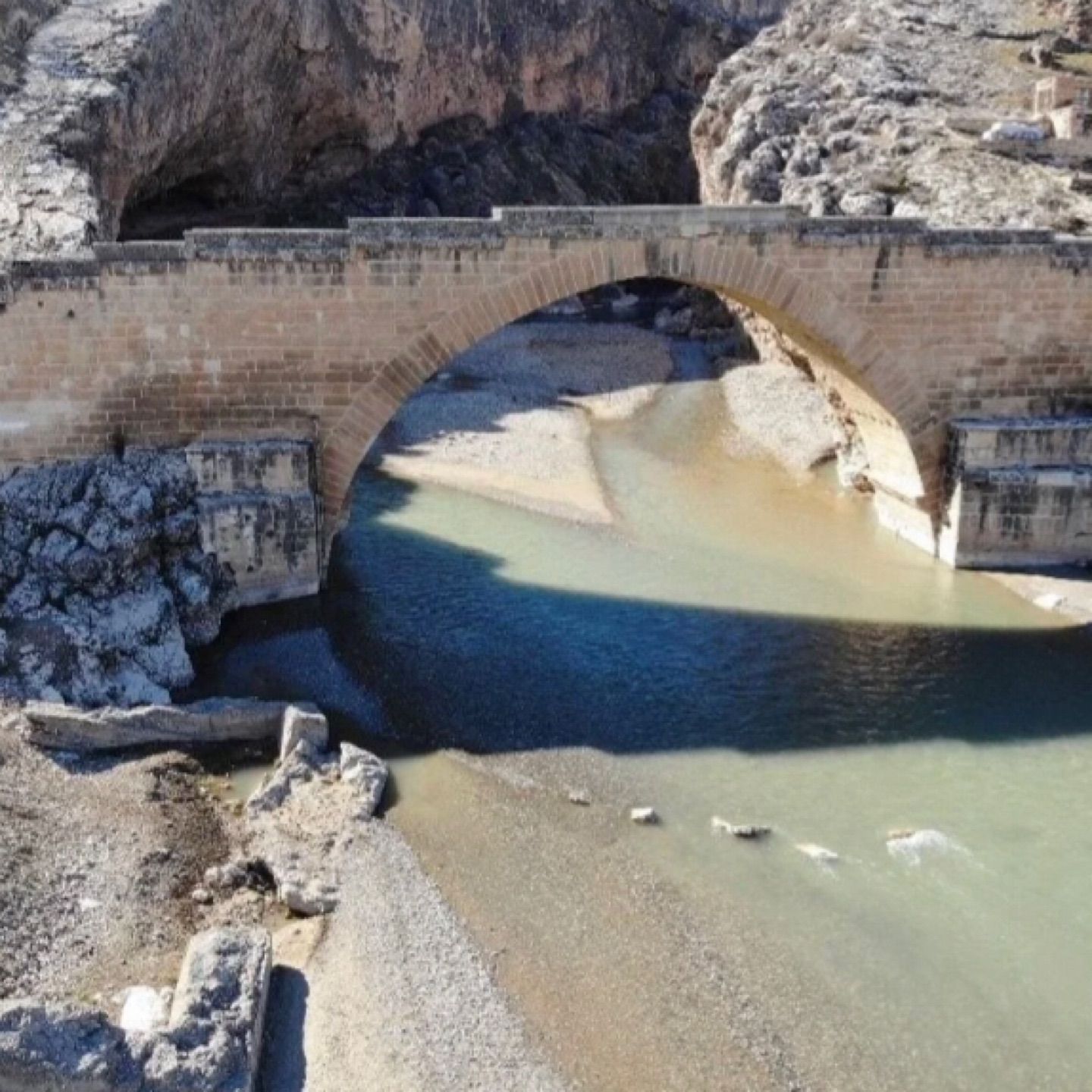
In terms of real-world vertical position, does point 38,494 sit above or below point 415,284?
below

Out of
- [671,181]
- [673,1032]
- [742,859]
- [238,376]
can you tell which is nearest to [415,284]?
[238,376]

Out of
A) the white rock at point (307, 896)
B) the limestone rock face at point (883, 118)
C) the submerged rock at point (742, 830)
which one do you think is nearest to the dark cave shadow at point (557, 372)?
the limestone rock face at point (883, 118)

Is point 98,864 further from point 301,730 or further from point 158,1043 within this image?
point 158,1043

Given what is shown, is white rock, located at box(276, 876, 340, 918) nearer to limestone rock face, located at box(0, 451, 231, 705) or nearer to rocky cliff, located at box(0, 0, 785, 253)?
limestone rock face, located at box(0, 451, 231, 705)

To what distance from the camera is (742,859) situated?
12688 millimetres

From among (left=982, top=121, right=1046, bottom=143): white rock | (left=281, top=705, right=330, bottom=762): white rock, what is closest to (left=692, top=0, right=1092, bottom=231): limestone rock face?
(left=982, top=121, right=1046, bottom=143): white rock

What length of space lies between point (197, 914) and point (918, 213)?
898 inches

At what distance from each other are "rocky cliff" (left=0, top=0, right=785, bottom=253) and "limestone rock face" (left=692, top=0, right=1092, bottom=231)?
13.7m

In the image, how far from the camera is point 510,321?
1817cm

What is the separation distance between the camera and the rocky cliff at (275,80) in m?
25.5

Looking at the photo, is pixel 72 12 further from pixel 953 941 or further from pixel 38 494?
pixel 953 941

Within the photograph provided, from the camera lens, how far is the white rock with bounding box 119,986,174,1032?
947 centimetres

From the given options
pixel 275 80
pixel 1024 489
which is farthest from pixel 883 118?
pixel 275 80

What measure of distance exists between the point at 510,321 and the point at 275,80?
26422 millimetres
